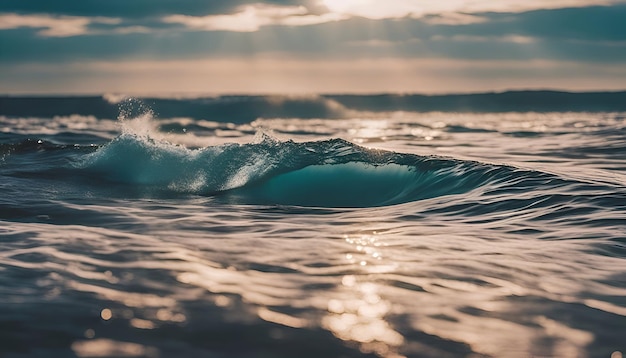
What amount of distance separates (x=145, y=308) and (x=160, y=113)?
211ft

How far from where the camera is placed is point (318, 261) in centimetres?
570

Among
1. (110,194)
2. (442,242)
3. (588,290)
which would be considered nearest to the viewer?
(588,290)

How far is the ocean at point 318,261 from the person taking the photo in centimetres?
386

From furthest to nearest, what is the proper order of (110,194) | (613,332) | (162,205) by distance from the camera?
1. (110,194)
2. (162,205)
3. (613,332)

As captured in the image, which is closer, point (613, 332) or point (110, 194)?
point (613, 332)

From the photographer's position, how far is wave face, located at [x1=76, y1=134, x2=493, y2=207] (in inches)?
425

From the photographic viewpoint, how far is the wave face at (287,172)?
35.4 ft

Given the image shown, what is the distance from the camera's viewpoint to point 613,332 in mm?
3996

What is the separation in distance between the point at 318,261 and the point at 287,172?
22.2 feet

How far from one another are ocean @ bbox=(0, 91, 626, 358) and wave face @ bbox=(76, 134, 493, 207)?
0.07 meters

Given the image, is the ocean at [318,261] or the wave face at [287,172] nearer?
the ocean at [318,261]

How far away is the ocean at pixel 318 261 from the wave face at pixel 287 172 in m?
0.07

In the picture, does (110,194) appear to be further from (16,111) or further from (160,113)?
(16,111)

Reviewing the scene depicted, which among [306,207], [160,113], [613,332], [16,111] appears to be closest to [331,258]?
[613,332]
